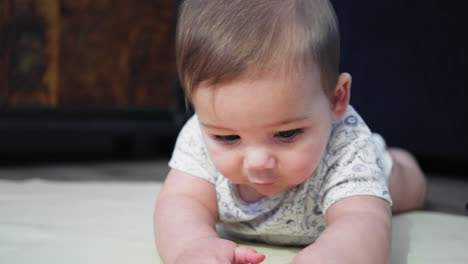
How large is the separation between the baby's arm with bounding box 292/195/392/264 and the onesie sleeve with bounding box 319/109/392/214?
1 cm

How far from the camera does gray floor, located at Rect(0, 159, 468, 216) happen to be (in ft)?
3.79

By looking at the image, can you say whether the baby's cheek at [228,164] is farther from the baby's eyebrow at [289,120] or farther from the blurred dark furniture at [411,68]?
the blurred dark furniture at [411,68]

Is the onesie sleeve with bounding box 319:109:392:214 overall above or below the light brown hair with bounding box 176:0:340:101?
below

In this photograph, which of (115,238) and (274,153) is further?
(115,238)

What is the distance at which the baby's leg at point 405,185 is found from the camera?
2.92 feet

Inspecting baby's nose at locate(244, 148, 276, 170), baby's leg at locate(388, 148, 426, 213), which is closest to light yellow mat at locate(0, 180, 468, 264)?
baby's leg at locate(388, 148, 426, 213)

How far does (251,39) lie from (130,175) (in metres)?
0.95

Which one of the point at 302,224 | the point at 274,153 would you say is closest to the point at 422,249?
the point at 302,224

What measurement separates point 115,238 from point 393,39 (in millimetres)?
932

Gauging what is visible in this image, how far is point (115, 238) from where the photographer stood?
0.70 meters

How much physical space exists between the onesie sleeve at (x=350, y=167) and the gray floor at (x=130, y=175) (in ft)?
1.46

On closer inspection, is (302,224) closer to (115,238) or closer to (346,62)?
(115,238)

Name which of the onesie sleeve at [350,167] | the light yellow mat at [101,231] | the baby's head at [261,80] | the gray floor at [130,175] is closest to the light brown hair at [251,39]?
the baby's head at [261,80]

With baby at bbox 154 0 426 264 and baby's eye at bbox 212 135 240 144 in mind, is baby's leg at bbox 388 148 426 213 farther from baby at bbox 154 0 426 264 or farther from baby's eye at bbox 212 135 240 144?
baby's eye at bbox 212 135 240 144
